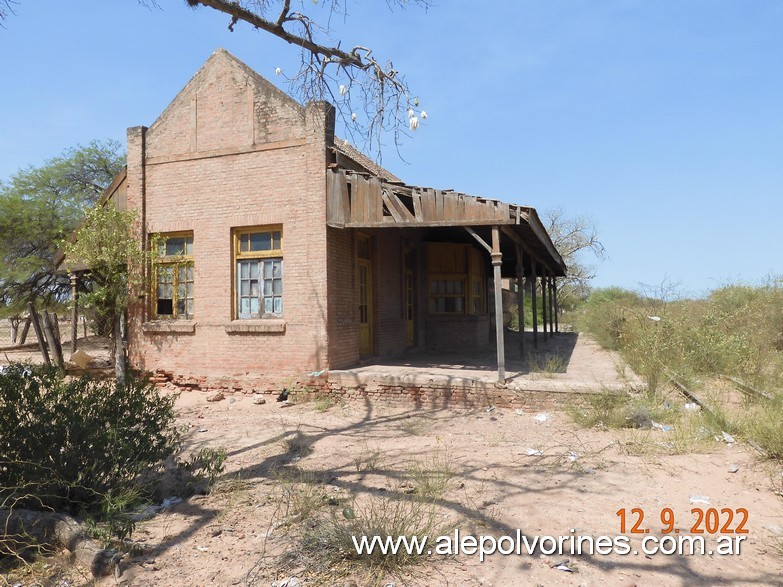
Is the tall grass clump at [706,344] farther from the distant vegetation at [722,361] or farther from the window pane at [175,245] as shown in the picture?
the window pane at [175,245]

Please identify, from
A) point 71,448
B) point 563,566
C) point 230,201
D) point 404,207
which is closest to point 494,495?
point 563,566

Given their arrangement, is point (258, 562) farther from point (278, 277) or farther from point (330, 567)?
point (278, 277)

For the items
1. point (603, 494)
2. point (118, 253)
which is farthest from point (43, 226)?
point (603, 494)

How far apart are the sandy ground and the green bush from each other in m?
0.54

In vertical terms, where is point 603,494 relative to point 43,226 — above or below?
below

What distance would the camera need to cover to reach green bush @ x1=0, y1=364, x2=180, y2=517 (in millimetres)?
4012

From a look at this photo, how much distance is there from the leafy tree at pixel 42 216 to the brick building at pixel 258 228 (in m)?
5.86

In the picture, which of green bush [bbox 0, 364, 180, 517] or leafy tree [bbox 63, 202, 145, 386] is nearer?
green bush [bbox 0, 364, 180, 517]

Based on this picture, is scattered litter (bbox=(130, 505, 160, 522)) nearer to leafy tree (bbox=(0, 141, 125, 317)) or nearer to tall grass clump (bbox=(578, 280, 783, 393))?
tall grass clump (bbox=(578, 280, 783, 393))

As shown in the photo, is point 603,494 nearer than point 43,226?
Yes

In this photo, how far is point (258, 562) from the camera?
3.51m

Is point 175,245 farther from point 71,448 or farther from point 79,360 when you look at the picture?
point 71,448

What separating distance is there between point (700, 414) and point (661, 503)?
9.96 ft

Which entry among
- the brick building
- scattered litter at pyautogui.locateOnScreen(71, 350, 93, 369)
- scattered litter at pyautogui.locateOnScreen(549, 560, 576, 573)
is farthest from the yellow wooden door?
scattered litter at pyautogui.locateOnScreen(549, 560, 576, 573)
